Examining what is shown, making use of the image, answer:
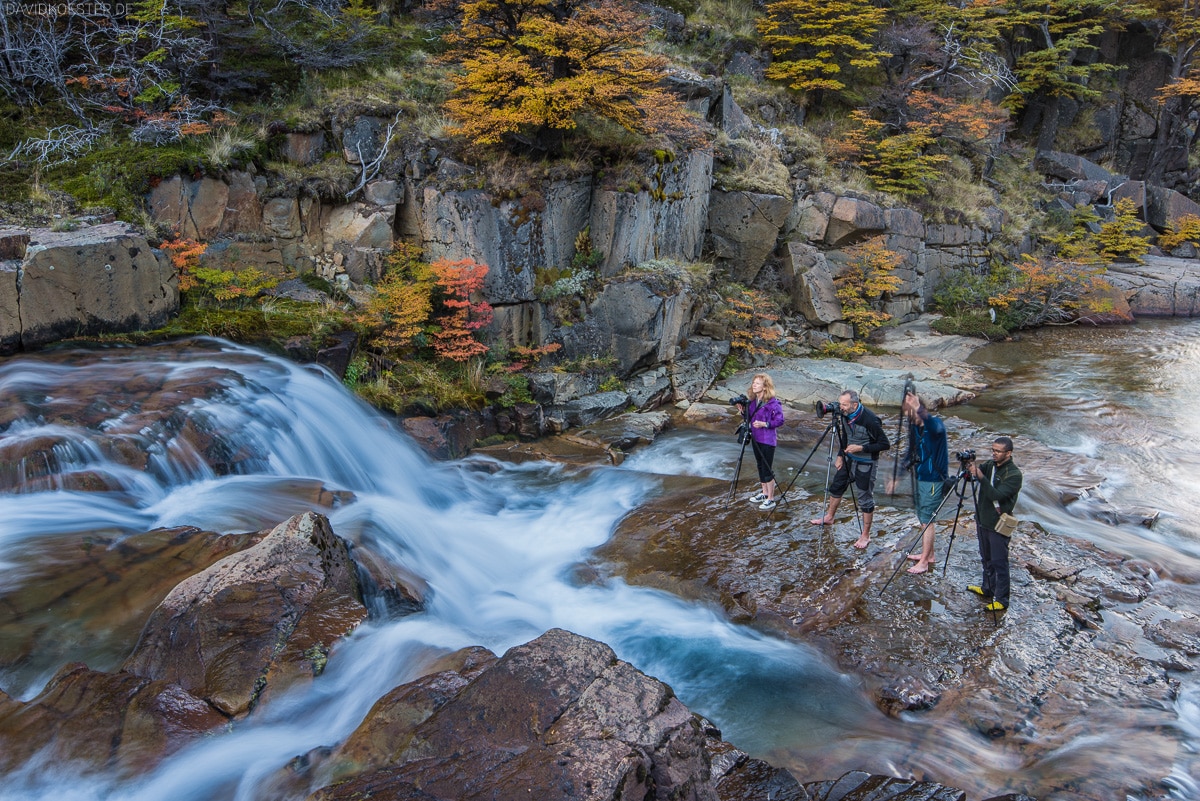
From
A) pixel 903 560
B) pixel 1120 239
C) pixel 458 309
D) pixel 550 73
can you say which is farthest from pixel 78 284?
pixel 1120 239

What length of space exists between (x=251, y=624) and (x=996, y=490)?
6.31 metres

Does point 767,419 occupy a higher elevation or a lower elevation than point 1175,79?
lower

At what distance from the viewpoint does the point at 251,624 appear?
4.96 metres

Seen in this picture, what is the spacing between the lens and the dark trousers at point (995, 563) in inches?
246

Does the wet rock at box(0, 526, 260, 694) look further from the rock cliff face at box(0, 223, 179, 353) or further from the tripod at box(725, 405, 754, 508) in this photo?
the tripod at box(725, 405, 754, 508)

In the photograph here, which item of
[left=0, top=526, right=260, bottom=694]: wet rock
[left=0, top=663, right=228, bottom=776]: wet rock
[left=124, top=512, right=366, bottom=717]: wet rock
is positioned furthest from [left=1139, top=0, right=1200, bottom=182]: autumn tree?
[left=0, top=663, right=228, bottom=776]: wet rock

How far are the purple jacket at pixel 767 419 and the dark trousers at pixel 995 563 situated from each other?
248 centimetres

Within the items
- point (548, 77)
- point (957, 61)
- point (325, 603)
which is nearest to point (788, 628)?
point (325, 603)

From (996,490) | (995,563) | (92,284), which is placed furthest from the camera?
(92,284)

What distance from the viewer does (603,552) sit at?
27.2 feet

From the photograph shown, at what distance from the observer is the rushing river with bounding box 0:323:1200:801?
4.83 m

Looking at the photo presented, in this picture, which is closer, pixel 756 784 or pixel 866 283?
pixel 756 784

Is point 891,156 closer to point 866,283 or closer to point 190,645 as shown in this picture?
point 866,283

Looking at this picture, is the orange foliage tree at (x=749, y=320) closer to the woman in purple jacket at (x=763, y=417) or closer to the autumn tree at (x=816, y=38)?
the woman in purple jacket at (x=763, y=417)
